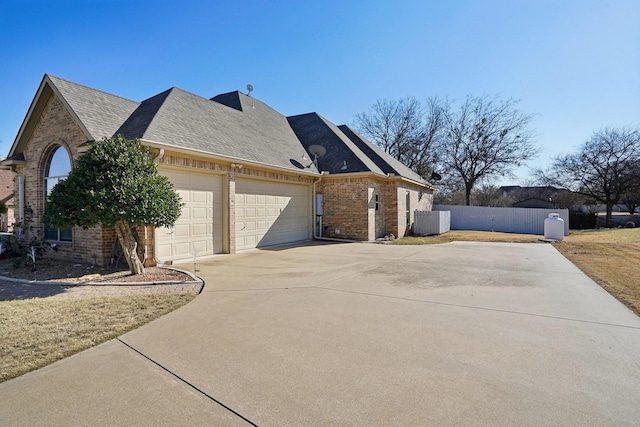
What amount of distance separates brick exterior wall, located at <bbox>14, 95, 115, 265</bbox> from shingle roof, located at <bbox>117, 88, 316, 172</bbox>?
4.98 feet

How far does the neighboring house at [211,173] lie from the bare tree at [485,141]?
17.5m

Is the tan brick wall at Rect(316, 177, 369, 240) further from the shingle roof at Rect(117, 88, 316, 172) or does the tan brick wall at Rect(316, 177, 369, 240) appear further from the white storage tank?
the white storage tank

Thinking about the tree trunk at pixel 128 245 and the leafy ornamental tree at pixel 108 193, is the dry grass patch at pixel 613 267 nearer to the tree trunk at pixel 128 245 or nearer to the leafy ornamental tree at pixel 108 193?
the leafy ornamental tree at pixel 108 193

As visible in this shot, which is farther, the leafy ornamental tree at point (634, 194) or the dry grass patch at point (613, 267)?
the leafy ornamental tree at point (634, 194)

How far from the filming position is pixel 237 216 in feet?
36.8

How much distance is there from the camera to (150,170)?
287 inches

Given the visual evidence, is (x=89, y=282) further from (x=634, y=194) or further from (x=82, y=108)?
(x=634, y=194)

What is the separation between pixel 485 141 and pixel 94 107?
3047cm

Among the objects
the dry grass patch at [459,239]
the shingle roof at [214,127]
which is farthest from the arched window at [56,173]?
the dry grass patch at [459,239]

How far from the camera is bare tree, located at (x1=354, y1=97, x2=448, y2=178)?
32156 mm

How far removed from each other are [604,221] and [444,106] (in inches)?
695

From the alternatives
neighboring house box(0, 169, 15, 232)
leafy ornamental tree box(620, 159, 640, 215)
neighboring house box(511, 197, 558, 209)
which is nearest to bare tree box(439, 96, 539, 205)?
leafy ornamental tree box(620, 159, 640, 215)

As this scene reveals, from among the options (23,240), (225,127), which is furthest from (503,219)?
(23,240)

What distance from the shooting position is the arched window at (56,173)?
9.30m
